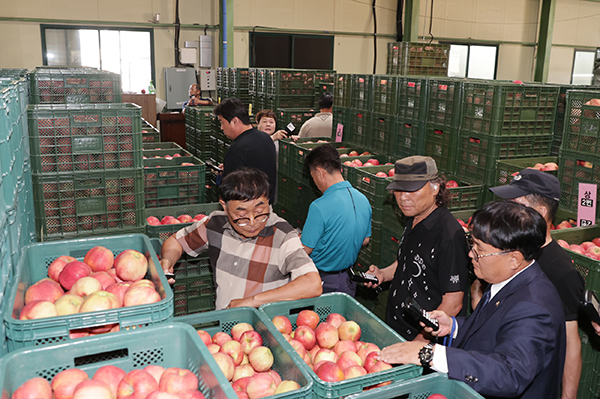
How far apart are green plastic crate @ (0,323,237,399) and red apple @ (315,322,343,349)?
72cm

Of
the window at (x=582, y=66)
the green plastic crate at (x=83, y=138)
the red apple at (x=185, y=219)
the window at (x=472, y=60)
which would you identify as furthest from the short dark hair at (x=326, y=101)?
the window at (x=582, y=66)

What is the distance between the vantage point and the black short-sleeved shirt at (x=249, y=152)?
470cm

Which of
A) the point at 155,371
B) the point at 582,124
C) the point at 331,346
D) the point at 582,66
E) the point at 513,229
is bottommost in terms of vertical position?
the point at 331,346

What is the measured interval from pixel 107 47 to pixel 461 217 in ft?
36.7

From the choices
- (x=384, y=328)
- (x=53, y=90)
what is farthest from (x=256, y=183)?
(x=53, y=90)

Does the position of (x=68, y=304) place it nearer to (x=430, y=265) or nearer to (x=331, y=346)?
(x=331, y=346)

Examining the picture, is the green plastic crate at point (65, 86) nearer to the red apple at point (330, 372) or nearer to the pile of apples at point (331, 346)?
the pile of apples at point (331, 346)

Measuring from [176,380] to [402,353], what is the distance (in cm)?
87

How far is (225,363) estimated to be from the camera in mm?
1873

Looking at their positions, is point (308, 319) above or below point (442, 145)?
below

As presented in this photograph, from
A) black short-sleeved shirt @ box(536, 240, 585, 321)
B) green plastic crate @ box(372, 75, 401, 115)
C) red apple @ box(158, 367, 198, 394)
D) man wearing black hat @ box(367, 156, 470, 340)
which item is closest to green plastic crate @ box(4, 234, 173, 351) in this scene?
red apple @ box(158, 367, 198, 394)

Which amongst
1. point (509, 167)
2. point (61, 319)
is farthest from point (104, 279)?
point (509, 167)

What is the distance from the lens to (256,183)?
2.41 metres

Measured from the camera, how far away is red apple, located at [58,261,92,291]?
6.87 ft
